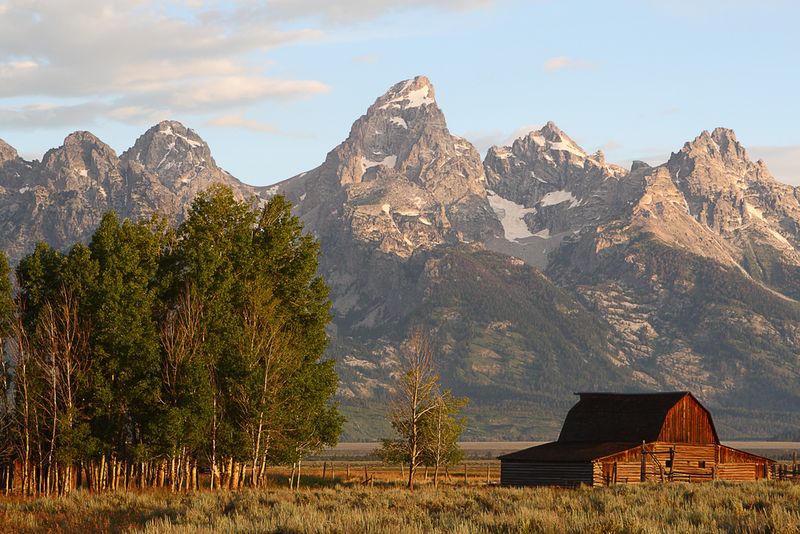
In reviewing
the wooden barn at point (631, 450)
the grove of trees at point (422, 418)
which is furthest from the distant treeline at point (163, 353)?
the wooden barn at point (631, 450)

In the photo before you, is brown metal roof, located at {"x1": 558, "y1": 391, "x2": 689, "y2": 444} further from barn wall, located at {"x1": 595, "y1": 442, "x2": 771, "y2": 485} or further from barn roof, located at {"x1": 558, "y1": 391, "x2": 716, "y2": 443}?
barn wall, located at {"x1": 595, "y1": 442, "x2": 771, "y2": 485}

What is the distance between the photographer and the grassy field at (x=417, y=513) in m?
29.8

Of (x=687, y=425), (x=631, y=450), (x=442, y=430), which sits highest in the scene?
(x=687, y=425)

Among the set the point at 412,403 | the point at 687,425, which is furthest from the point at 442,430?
the point at 687,425

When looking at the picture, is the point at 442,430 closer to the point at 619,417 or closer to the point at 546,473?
the point at 546,473

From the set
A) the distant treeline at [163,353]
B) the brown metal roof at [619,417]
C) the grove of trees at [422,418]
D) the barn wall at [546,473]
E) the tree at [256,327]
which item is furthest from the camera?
the brown metal roof at [619,417]

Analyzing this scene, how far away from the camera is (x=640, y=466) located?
270ft

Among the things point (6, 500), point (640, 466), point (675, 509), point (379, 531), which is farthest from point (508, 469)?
point (379, 531)

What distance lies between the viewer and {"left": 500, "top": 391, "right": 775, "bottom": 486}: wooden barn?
81250mm

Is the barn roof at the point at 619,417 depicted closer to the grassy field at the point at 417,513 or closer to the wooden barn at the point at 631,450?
the wooden barn at the point at 631,450

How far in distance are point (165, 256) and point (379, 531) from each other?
42.3m

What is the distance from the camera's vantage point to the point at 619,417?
88.6 metres

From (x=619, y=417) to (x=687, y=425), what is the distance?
541cm

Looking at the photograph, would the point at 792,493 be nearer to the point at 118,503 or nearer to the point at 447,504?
the point at 447,504
